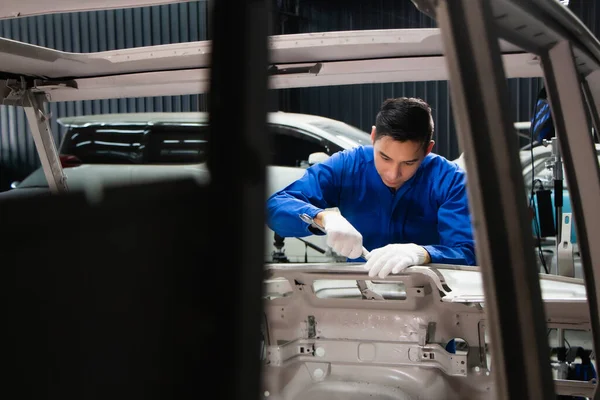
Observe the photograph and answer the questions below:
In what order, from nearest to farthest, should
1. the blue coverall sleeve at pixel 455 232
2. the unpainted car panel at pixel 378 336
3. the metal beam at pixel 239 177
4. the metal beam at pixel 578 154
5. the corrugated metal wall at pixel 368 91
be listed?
1. the metal beam at pixel 239 177
2. the metal beam at pixel 578 154
3. the unpainted car panel at pixel 378 336
4. the blue coverall sleeve at pixel 455 232
5. the corrugated metal wall at pixel 368 91

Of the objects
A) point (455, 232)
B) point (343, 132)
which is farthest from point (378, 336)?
point (343, 132)

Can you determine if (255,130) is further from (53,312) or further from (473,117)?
(473,117)

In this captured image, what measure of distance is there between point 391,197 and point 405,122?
0.40 meters

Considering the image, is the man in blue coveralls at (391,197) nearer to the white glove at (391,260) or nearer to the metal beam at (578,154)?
the white glove at (391,260)

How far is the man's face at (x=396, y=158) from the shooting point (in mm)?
2676

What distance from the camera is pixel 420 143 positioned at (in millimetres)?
2684

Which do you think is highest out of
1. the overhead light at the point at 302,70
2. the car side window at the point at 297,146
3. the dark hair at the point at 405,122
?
the car side window at the point at 297,146

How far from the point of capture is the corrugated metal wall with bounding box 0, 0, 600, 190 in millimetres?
8250

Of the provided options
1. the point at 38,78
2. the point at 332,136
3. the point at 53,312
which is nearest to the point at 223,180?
the point at 53,312

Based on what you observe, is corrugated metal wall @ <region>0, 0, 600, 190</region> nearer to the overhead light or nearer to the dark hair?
the dark hair

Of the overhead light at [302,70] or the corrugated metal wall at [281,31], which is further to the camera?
the corrugated metal wall at [281,31]

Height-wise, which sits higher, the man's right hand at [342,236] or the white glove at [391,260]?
the man's right hand at [342,236]

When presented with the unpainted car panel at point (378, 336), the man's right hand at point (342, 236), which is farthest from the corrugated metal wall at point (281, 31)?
the unpainted car panel at point (378, 336)

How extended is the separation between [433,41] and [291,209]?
92cm
